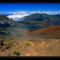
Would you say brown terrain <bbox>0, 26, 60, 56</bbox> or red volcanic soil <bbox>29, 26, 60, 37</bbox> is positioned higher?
red volcanic soil <bbox>29, 26, 60, 37</bbox>

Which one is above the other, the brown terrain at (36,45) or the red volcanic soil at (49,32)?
the red volcanic soil at (49,32)

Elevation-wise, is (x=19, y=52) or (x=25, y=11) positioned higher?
(x=25, y=11)

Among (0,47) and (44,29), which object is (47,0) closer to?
(44,29)

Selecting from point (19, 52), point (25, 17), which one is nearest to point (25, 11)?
point (25, 17)

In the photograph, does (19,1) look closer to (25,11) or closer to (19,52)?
(25,11)

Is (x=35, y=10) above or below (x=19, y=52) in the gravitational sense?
above

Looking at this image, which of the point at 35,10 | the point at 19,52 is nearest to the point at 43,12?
the point at 35,10

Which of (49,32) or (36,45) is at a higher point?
(49,32)
